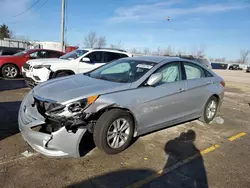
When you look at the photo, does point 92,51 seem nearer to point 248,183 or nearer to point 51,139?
point 51,139

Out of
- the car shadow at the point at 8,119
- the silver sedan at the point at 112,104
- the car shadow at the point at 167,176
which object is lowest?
the car shadow at the point at 167,176

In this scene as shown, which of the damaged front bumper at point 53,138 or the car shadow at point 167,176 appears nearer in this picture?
the car shadow at point 167,176

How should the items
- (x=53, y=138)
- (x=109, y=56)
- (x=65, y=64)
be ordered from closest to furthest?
(x=53, y=138) → (x=65, y=64) → (x=109, y=56)

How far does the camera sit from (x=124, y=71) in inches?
179

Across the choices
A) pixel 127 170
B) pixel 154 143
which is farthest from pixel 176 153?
pixel 127 170

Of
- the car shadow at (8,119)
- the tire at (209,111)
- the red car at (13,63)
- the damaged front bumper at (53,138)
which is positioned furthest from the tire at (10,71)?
the tire at (209,111)

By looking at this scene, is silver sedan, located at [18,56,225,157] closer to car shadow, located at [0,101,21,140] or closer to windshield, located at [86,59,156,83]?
windshield, located at [86,59,156,83]

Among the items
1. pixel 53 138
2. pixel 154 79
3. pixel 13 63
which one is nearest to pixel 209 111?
pixel 154 79

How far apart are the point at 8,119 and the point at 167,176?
11.8ft

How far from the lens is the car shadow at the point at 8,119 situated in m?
4.20

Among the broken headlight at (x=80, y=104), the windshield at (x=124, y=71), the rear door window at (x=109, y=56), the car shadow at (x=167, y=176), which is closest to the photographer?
the car shadow at (x=167, y=176)

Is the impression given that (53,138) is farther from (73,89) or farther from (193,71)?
(193,71)

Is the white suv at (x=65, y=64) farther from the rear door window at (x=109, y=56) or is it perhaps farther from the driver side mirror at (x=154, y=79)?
the driver side mirror at (x=154, y=79)

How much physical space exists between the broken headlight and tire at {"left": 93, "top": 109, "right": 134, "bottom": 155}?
0.97 feet
